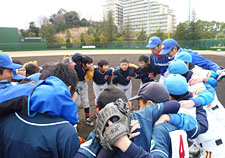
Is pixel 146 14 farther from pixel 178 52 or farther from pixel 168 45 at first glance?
pixel 178 52

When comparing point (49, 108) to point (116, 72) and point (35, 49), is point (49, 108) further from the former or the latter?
point (35, 49)

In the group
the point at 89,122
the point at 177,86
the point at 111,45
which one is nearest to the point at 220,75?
the point at 177,86

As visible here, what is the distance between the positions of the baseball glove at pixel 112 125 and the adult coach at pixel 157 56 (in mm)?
3625

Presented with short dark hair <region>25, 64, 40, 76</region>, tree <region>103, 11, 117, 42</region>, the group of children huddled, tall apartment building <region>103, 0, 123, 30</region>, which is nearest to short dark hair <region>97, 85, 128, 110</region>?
the group of children huddled

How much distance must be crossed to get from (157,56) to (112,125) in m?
3.94

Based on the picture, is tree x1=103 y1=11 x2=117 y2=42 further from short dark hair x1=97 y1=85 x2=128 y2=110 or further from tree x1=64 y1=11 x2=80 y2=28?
short dark hair x1=97 y1=85 x2=128 y2=110

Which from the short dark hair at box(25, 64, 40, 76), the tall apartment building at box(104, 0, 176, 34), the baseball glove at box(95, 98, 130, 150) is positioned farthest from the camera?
the tall apartment building at box(104, 0, 176, 34)

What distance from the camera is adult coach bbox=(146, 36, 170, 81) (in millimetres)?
4391

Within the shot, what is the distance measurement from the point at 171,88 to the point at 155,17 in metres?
91.4

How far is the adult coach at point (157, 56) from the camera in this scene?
439 centimetres

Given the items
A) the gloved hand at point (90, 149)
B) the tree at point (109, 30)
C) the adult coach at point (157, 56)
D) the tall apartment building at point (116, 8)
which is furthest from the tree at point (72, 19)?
the gloved hand at point (90, 149)

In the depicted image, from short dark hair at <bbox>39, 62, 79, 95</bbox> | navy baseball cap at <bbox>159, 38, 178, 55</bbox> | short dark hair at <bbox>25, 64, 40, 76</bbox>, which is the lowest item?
short dark hair at <bbox>25, 64, 40, 76</bbox>

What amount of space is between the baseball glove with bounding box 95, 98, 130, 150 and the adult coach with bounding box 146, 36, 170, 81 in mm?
3625

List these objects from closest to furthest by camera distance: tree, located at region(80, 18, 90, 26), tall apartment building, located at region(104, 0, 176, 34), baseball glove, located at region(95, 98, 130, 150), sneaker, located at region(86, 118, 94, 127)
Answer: baseball glove, located at region(95, 98, 130, 150), sneaker, located at region(86, 118, 94, 127), tree, located at region(80, 18, 90, 26), tall apartment building, located at region(104, 0, 176, 34)
